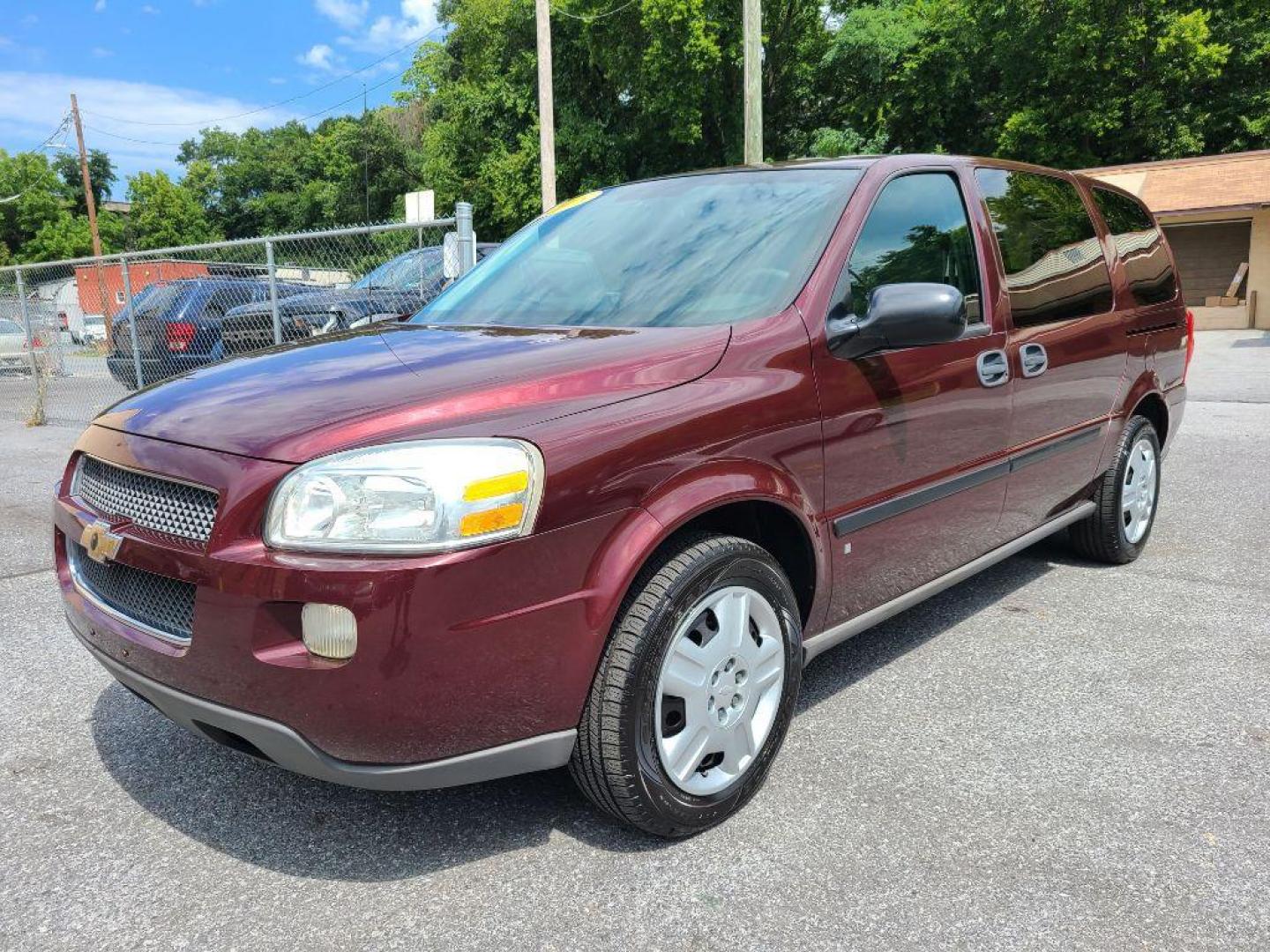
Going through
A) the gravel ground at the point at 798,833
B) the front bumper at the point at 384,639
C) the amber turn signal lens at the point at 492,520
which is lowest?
the gravel ground at the point at 798,833

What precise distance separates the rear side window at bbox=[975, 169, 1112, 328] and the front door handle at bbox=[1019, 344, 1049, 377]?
87 mm

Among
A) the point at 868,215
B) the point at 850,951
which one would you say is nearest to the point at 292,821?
the point at 850,951

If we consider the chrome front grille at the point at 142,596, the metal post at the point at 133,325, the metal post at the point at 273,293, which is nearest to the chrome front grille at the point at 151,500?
the chrome front grille at the point at 142,596

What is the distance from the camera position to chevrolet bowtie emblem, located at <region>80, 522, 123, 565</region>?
233 cm

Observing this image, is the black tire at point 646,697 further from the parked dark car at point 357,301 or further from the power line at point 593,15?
the power line at point 593,15

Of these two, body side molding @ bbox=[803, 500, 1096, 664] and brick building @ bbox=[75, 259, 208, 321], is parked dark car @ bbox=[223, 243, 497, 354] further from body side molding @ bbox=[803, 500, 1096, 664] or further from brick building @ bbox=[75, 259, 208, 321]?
body side molding @ bbox=[803, 500, 1096, 664]

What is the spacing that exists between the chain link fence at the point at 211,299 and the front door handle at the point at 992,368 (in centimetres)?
380

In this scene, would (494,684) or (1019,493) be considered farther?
(1019,493)

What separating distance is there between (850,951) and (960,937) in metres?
0.25

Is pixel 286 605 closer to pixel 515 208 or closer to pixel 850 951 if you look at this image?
pixel 850 951

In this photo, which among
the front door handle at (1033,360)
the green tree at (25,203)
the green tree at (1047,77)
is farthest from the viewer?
the green tree at (25,203)

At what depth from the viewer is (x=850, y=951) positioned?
81.6 inches

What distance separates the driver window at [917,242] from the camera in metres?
3.04

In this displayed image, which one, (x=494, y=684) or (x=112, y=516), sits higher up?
(x=112, y=516)
